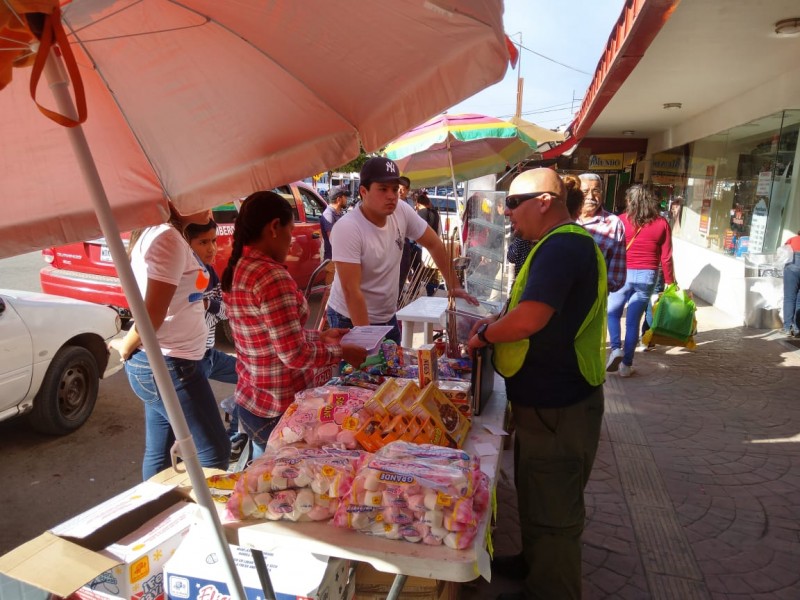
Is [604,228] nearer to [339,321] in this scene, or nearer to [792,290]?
[339,321]

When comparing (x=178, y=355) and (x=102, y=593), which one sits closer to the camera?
(x=102, y=593)

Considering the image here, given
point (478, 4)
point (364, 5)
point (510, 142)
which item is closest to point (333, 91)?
point (364, 5)

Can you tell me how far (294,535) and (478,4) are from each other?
5.04ft

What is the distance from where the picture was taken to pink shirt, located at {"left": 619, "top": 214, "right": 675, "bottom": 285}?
18.7 feet

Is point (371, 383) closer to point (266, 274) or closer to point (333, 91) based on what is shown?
point (266, 274)

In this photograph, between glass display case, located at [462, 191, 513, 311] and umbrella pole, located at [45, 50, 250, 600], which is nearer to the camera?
umbrella pole, located at [45, 50, 250, 600]

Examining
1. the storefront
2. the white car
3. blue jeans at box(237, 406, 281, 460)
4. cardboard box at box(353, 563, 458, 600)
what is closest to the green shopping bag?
the storefront

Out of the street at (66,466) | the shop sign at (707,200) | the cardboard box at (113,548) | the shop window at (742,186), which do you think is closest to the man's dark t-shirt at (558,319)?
the cardboard box at (113,548)

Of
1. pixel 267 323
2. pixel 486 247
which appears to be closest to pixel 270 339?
pixel 267 323

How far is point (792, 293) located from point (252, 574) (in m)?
7.48

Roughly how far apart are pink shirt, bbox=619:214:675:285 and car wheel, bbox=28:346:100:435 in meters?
5.48

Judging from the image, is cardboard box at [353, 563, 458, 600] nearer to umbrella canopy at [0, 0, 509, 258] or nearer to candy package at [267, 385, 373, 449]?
candy package at [267, 385, 373, 449]

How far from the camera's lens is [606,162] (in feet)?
54.3

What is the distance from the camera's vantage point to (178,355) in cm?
264
